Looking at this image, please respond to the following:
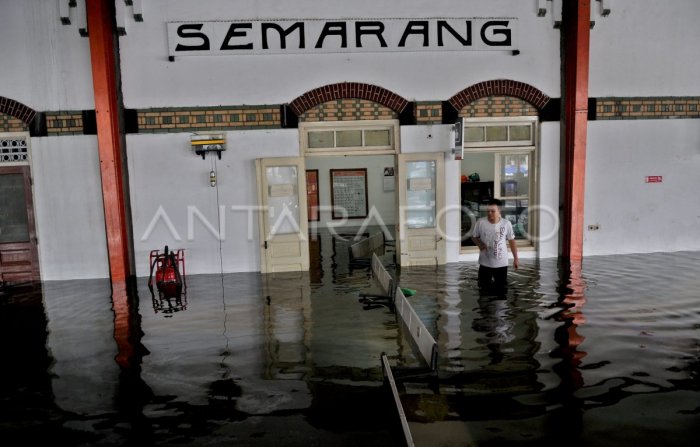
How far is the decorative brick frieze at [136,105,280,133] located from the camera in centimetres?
917

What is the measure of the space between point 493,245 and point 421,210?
3.12 m

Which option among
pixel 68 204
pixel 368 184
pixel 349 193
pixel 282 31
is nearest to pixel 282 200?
pixel 282 31

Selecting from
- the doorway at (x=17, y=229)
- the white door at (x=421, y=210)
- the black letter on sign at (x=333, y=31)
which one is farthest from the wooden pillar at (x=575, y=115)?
the doorway at (x=17, y=229)

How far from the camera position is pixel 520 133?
32.2 feet

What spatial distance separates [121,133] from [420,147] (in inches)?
207

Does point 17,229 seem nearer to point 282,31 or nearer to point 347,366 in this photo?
point 282,31

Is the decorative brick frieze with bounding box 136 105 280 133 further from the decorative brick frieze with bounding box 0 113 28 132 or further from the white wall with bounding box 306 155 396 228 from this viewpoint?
the white wall with bounding box 306 155 396 228

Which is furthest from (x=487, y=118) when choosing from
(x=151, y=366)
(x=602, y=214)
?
(x=151, y=366)

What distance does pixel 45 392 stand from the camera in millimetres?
4422

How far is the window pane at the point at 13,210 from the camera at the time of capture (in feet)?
30.0

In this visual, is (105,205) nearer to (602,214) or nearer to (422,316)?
(422,316)

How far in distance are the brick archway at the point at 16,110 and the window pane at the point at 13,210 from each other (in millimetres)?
1001

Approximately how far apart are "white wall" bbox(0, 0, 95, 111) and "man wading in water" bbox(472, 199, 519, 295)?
6.84 m

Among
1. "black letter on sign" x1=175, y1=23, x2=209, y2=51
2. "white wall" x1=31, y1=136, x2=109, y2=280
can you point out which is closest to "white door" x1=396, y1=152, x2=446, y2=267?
"black letter on sign" x1=175, y1=23, x2=209, y2=51
